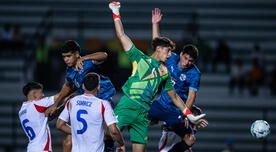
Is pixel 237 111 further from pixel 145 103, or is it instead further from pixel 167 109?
pixel 145 103

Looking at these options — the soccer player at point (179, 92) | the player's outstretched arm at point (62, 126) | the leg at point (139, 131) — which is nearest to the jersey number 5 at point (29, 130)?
the player's outstretched arm at point (62, 126)

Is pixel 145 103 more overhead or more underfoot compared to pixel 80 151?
more overhead

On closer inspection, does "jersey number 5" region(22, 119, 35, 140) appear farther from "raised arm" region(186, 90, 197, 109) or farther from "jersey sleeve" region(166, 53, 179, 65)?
"jersey sleeve" region(166, 53, 179, 65)

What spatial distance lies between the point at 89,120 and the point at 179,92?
113 inches

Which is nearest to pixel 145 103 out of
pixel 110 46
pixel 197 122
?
pixel 197 122

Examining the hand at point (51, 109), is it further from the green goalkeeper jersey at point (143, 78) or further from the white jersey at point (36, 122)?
the green goalkeeper jersey at point (143, 78)

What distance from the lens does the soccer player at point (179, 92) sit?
11609 millimetres

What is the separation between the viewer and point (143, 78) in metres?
10.6

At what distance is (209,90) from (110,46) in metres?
3.01

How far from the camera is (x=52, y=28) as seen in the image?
20438mm

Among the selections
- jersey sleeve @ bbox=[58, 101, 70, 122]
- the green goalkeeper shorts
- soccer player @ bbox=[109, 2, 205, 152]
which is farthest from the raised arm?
jersey sleeve @ bbox=[58, 101, 70, 122]

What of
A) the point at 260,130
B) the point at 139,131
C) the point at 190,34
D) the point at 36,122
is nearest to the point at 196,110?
the point at 260,130

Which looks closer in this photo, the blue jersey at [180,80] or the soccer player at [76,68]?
the soccer player at [76,68]

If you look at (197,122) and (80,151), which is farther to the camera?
(197,122)
